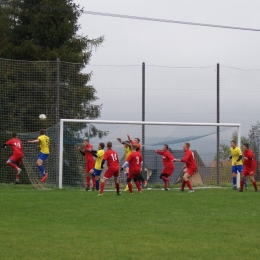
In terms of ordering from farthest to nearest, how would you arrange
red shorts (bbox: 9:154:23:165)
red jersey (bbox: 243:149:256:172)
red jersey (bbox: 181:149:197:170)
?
1. red shorts (bbox: 9:154:23:165)
2. red jersey (bbox: 243:149:256:172)
3. red jersey (bbox: 181:149:197:170)

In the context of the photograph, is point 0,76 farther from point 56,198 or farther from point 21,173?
point 56,198

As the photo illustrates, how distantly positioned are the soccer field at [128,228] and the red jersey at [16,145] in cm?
583

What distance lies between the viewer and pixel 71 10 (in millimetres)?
38000

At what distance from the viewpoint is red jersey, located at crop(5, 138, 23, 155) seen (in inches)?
998

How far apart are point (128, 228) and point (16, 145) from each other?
13.4 metres

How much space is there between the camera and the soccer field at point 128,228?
10164mm

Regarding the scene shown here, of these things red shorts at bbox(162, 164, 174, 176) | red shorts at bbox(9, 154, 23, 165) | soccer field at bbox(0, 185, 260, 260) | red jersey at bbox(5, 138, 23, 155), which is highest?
red jersey at bbox(5, 138, 23, 155)

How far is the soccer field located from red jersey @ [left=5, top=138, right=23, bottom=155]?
583 centimetres

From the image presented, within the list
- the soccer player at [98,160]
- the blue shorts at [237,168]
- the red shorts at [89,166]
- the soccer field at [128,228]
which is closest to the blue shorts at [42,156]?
the red shorts at [89,166]

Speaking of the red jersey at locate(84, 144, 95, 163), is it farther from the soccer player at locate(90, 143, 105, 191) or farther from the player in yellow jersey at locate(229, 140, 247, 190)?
the player in yellow jersey at locate(229, 140, 247, 190)

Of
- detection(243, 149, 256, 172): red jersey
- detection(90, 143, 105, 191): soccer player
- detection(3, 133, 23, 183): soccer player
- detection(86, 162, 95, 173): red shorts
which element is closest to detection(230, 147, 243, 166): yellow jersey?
detection(243, 149, 256, 172): red jersey

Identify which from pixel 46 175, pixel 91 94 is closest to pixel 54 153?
pixel 46 175

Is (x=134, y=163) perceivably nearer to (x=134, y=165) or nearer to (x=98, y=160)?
(x=134, y=165)

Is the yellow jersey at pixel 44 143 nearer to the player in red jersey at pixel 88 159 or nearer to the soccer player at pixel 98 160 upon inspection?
the player in red jersey at pixel 88 159
